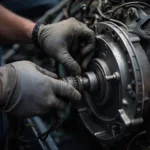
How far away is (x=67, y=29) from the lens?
1024mm

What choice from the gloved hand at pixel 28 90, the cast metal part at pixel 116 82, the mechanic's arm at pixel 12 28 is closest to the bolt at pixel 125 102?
the cast metal part at pixel 116 82

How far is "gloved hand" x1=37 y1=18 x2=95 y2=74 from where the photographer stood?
1.00m

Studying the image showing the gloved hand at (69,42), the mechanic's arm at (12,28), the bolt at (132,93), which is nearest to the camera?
the bolt at (132,93)

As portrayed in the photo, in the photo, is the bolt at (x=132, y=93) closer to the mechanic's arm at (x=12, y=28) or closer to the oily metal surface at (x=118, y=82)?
the oily metal surface at (x=118, y=82)

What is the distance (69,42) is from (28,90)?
298 millimetres

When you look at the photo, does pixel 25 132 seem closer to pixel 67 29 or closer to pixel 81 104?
pixel 81 104

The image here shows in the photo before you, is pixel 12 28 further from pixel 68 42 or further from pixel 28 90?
pixel 28 90

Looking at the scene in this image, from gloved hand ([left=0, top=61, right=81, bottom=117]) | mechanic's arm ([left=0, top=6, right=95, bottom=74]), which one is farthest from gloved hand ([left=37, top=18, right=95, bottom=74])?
gloved hand ([left=0, top=61, right=81, bottom=117])

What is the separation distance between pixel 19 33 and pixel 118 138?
0.69 m

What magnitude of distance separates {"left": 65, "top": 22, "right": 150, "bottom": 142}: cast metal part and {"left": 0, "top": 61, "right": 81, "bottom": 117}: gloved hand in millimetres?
73

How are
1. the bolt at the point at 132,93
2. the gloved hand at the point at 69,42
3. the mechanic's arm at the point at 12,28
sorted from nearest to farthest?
1. the bolt at the point at 132,93
2. the gloved hand at the point at 69,42
3. the mechanic's arm at the point at 12,28

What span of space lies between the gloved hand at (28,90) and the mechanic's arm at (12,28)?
1.35ft

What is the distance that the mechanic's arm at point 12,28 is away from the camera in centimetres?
125

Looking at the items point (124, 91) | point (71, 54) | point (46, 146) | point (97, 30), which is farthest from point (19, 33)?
point (124, 91)
